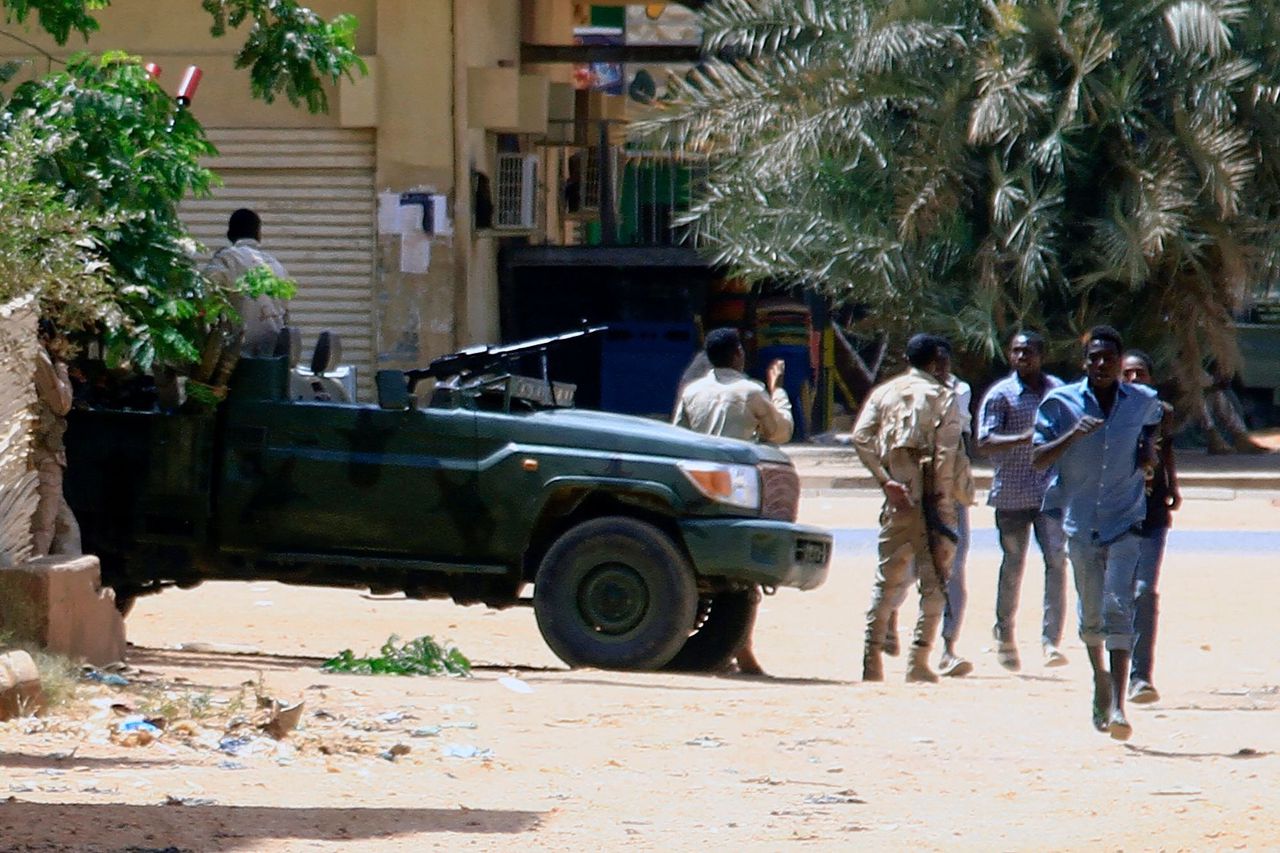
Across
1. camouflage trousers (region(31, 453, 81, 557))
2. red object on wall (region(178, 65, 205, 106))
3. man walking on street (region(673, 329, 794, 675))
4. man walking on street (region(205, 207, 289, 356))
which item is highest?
red object on wall (region(178, 65, 205, 106))

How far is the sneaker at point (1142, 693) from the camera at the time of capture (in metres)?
9.23

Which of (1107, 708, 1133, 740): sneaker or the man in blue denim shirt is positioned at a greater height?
the man in blue denim shirt

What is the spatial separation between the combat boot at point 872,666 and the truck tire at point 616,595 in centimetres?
96

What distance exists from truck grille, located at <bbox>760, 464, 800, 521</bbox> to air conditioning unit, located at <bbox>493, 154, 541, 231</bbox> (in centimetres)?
1374

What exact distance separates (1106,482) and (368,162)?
15.6 m

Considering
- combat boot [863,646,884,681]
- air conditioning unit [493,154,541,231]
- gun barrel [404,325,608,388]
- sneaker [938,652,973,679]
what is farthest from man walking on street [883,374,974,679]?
air conditioning unit [493,154,541,231]

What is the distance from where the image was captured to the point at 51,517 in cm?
979

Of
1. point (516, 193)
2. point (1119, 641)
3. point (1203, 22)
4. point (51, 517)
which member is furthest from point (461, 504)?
point (516, 193)

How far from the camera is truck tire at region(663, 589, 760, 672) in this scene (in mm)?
11078

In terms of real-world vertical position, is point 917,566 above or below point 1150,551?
below

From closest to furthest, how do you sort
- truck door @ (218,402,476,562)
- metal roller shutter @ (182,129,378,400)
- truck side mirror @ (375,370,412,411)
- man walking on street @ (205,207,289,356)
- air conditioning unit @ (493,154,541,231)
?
truck side mirror @ (375,370,412,411), truck door @ (218,402,476,562), man walking on street @ (205,207,289,356), metal roller shutter @ (182,129,378,400), air conditioning unit @ (493,154,541,231)

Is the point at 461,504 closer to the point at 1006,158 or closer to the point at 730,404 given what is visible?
the point at 730,404

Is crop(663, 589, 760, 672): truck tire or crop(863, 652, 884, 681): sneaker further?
crop(663, 589, 760, 672): truck tire

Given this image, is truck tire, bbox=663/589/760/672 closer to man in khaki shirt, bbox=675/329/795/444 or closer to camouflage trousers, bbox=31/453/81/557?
man in khaki shirt, bbox=675/329/795/444
